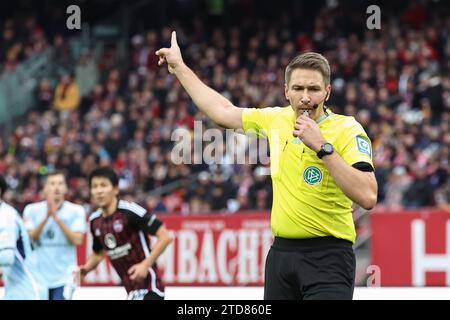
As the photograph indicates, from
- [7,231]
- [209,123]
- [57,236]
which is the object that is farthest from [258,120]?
[209,123]

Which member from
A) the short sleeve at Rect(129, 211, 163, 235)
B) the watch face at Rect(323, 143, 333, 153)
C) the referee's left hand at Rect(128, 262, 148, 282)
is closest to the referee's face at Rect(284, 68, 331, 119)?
the watch face at Rect(323, 143, 333, 153)

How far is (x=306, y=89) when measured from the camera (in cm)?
516

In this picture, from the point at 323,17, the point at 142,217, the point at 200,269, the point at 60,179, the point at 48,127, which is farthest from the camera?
the point at 323,17

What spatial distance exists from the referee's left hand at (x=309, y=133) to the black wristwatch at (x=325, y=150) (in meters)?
0.01

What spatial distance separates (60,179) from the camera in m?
10.1

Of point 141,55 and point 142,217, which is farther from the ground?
point 141,55

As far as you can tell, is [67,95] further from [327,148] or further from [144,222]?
[327,148]

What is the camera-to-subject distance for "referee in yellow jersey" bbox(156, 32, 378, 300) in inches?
203

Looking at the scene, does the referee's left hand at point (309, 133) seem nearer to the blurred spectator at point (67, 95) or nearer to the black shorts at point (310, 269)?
the black shorts at point (310, 269)

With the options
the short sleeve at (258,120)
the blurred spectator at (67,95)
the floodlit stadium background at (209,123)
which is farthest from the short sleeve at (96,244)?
the blurred spectator at (67,95)

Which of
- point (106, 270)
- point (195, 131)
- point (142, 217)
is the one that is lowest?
point (106, 270)

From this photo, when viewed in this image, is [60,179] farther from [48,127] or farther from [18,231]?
[48,127]
